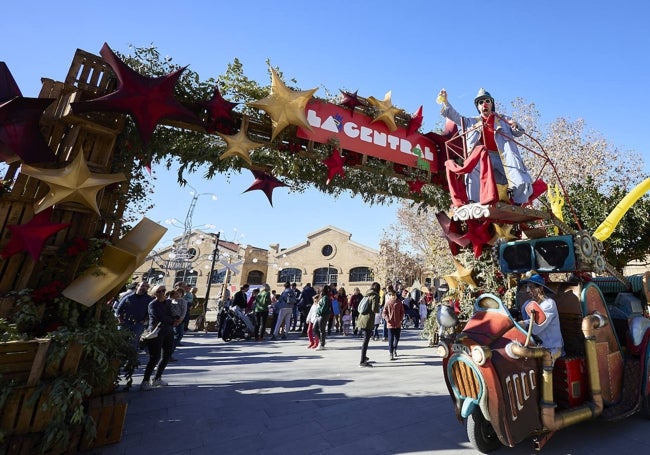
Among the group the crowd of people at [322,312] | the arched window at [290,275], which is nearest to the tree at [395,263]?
the arched window at [290,275]

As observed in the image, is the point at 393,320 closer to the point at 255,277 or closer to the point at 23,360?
the point at 23,360

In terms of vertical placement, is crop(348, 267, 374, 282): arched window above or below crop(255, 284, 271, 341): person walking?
above

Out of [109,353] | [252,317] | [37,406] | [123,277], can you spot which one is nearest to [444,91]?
[123,277]

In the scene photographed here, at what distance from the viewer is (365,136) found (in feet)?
21.3

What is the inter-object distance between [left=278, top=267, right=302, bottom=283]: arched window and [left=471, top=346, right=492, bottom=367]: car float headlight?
39.6 metres

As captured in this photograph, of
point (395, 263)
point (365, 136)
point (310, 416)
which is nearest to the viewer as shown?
point (310, 416)

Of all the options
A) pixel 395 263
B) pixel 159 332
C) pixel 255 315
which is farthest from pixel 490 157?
pixel 395 263

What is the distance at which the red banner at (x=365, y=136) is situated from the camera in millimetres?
6098

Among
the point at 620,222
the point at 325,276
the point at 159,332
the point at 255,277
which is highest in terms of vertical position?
the point at 325,276

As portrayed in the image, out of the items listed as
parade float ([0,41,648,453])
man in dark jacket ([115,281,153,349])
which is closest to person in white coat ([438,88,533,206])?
parade float ([0,41,648,453])

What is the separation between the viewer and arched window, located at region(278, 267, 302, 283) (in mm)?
42562

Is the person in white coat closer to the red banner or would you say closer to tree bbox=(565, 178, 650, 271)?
the red banner

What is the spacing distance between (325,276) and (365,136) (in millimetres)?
35624

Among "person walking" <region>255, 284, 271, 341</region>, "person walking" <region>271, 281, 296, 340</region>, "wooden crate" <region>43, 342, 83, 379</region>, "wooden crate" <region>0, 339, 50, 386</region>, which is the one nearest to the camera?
"wooden crate" <region>0, 339, 50, 386</region>
